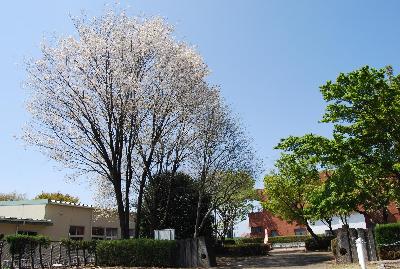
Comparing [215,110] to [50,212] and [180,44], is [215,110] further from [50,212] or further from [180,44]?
[50,212]

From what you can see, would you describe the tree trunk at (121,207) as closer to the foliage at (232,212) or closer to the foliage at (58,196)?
the foliage at (232,212)

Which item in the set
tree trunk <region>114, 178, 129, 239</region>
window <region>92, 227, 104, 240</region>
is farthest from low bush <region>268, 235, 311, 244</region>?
tree trunk <region>114, 178, 129, 239</region>

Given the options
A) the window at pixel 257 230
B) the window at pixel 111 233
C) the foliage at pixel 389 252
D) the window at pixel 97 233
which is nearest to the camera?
the foliage at pixel 389 252

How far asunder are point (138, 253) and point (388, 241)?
1284cm

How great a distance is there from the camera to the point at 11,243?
18953 millimetres

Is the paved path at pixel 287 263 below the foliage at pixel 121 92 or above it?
below

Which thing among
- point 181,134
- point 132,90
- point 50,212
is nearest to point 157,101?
point 132,90

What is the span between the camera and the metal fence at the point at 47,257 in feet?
63.6

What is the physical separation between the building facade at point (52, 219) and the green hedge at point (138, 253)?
280 inches

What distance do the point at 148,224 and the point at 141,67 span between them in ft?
45.2

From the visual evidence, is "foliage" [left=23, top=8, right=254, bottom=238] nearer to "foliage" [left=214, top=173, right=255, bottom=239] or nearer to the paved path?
the paved path

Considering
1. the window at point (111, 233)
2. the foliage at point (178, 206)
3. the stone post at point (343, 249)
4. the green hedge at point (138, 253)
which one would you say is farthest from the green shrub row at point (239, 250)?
the stone post at point (343, 249)

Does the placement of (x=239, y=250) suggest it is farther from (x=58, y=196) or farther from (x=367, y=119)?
(x=58, y=196)

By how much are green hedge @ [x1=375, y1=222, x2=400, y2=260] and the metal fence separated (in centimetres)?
1525
